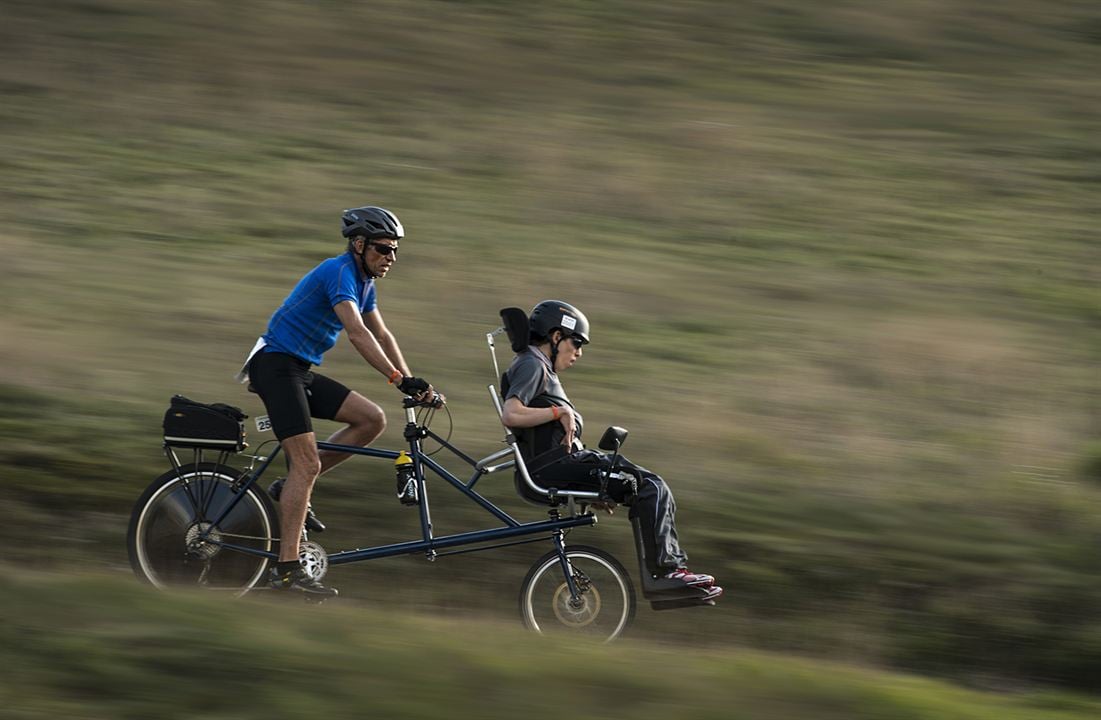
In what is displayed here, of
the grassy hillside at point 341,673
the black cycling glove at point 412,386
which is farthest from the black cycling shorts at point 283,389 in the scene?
the grassy hillside at point 341,673

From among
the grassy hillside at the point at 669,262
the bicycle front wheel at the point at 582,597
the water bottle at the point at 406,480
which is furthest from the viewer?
the grassy hillside at the point at 669,262

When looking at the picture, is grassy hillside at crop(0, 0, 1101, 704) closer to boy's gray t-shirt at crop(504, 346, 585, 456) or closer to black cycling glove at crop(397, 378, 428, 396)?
boy's gray t-shirt at crop(504, 346, 585, 456)

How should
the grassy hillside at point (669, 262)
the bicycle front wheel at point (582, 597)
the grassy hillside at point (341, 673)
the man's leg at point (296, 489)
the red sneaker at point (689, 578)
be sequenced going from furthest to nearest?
the grassy hillside at point (669, 262) → the bicycle front wheel at point (582, 597) → the man's leg at point (296, 489) → the red sneaker at point (689, 578) → the grassy hillside at point (341, 673)

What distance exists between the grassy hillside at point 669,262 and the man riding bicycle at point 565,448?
1.15m

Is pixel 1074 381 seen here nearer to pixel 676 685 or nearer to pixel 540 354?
pixel 540 354

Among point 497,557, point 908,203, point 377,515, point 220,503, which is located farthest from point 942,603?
point 908,203

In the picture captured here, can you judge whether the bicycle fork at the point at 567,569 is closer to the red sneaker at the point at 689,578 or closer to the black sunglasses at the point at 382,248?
the red sneaker at the point at 689,578

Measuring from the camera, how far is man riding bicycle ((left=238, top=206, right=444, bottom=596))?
7238 mm

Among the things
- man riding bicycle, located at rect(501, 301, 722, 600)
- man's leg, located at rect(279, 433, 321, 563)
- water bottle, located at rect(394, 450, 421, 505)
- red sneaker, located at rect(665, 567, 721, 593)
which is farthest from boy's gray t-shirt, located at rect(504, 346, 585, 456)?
man's leg, located at rect(279, 433, 321, 563)

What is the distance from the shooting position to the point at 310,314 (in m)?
7.32

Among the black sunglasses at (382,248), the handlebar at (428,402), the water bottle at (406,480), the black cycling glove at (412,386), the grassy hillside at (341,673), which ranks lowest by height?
the grassy hillside at (341,673)

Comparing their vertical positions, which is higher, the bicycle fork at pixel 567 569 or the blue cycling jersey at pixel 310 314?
the blue cycling jersey at pixel 310 314

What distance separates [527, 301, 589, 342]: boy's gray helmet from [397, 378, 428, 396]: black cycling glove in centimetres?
71

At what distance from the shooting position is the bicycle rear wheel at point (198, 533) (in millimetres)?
7523
